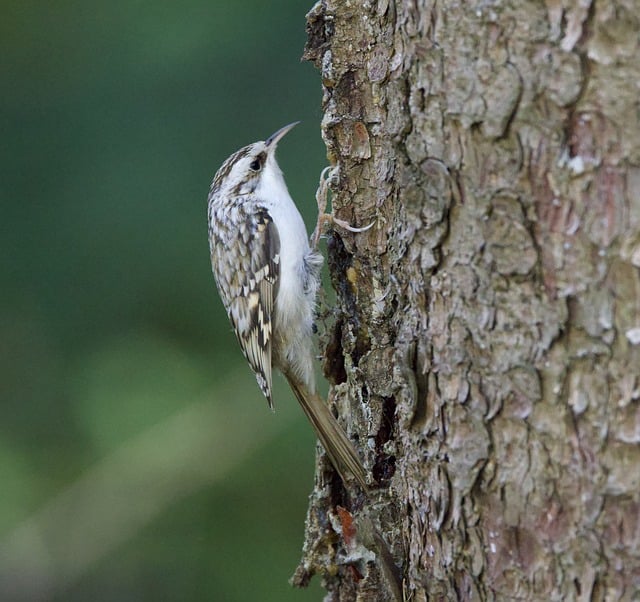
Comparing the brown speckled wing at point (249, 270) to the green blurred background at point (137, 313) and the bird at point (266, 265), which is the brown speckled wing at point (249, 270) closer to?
the bird at point (266, 265)

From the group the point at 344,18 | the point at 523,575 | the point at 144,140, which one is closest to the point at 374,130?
the point at 344,18

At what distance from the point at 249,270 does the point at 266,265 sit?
88 mm

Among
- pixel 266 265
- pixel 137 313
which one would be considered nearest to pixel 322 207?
pixel 266 265

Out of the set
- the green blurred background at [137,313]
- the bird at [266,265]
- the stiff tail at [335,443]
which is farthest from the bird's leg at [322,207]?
the green blurred background at [137,313]

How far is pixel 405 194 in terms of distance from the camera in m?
1.71

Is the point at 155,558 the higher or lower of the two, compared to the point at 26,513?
lower

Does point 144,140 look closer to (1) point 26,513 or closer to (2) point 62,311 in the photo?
(2) point 62,311

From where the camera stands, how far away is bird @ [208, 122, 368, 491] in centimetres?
317

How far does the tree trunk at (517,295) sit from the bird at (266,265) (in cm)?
126

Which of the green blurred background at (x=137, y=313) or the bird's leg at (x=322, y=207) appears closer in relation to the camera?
the bird's leg at (x=322, y=207)

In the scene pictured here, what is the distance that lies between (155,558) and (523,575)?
231 cm

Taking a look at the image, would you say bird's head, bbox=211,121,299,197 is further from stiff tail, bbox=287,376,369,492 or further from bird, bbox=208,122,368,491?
stiff tail, bbox=287,376,369,492

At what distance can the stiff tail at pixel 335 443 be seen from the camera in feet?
7.70

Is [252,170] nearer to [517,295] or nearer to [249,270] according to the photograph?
[249,270]
